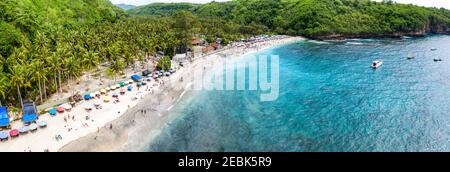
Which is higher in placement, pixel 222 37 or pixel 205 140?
pixel 222 37

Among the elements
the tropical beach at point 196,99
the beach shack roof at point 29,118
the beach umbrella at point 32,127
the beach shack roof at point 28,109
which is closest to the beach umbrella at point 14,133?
the tropical beach at point 196,99

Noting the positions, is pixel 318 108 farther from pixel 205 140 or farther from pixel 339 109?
pixel 205 140

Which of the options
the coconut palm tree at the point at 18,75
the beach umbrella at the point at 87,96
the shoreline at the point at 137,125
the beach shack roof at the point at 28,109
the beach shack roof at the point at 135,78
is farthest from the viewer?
the beach shack roof at the point at 135,78

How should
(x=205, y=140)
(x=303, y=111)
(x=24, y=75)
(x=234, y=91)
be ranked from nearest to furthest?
(x=205, y=140) → (x=24, y=75) → (x=303, y=111) → (x=234, y=91)

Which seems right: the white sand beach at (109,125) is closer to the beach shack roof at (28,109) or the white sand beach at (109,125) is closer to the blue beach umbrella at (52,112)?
the blue beach umbrella at (52,112)

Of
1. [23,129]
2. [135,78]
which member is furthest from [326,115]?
[23,129]

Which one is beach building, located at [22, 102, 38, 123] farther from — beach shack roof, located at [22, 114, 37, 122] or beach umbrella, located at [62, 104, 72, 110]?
beach umbrella, located at [62, 104, 72, 110]
